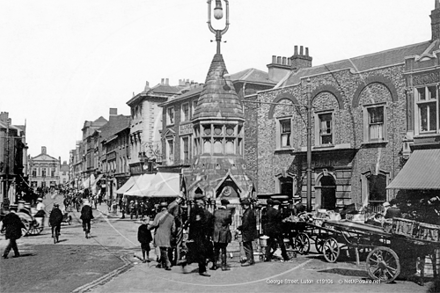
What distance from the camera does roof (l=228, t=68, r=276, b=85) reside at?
31.2 meters

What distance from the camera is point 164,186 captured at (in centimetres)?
2981

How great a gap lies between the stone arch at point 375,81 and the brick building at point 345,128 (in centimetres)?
4

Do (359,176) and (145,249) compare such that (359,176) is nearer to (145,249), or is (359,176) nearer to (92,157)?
(145,249)

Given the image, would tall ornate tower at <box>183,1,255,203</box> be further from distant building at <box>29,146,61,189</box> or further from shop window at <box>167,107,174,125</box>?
distant building at <box>29,146,61,189</box>

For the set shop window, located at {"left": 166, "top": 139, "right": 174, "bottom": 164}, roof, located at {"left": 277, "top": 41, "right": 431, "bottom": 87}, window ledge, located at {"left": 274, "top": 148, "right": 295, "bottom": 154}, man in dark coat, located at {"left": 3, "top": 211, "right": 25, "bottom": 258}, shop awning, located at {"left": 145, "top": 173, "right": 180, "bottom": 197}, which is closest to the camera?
man in dark coat, located at {"left": 3, "top": 211, "right": 25, "bottom": 258}

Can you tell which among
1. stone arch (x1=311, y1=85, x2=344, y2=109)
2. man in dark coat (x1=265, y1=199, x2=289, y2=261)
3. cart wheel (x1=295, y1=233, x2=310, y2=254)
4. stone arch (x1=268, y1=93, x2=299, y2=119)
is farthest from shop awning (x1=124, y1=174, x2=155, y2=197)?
man in dark coat (x1=265, y1=199, x2=289, y2=261)

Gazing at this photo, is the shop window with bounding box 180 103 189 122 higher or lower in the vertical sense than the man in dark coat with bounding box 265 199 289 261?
higher

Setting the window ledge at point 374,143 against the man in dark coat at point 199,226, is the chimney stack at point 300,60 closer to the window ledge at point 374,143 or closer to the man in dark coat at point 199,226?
the window ledge at point 374,143

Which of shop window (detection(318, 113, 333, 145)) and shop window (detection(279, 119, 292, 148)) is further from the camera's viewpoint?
shop window (detection(279, 119, 292, 148))

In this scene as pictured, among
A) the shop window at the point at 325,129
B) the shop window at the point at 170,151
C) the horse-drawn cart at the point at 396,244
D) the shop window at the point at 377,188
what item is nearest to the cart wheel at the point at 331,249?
the horse-drawn cart at the point at 396,244

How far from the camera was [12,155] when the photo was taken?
4772cm

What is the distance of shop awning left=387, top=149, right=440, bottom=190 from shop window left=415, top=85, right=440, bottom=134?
4.36 feet

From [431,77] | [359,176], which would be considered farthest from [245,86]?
[431,77]

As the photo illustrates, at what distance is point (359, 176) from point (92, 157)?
184ft
